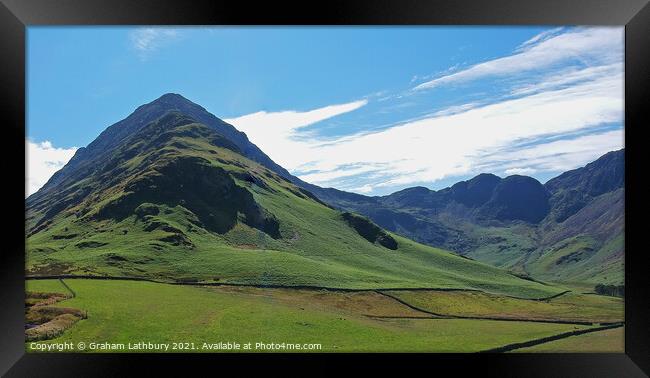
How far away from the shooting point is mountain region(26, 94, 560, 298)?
295 feet

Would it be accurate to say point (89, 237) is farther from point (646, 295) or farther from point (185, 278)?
point (646, 295)

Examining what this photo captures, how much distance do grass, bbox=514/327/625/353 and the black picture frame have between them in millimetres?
25790

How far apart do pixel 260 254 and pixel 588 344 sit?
217ft

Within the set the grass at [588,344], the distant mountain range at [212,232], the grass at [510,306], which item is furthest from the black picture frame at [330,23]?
the distant mountain range at [212,232]

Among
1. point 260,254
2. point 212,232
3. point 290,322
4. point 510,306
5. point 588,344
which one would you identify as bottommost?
point 510,306

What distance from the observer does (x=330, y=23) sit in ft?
55.2

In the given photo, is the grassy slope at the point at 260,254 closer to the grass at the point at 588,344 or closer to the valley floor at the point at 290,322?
the valley floor at the point at 290,322

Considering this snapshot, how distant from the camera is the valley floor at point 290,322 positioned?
42844mm

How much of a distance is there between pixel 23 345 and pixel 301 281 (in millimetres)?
71004

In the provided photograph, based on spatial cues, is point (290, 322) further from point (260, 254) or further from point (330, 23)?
point (260, 254)

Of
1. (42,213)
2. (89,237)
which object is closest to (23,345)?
(89,237)

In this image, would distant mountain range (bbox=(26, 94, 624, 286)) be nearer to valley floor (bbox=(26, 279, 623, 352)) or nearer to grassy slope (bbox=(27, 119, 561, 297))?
Result: grassy slope (bbox=(27, 119, 561, 297))

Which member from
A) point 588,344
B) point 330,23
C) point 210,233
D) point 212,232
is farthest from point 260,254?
point 330,23

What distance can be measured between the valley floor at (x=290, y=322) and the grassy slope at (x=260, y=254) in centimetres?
1159
